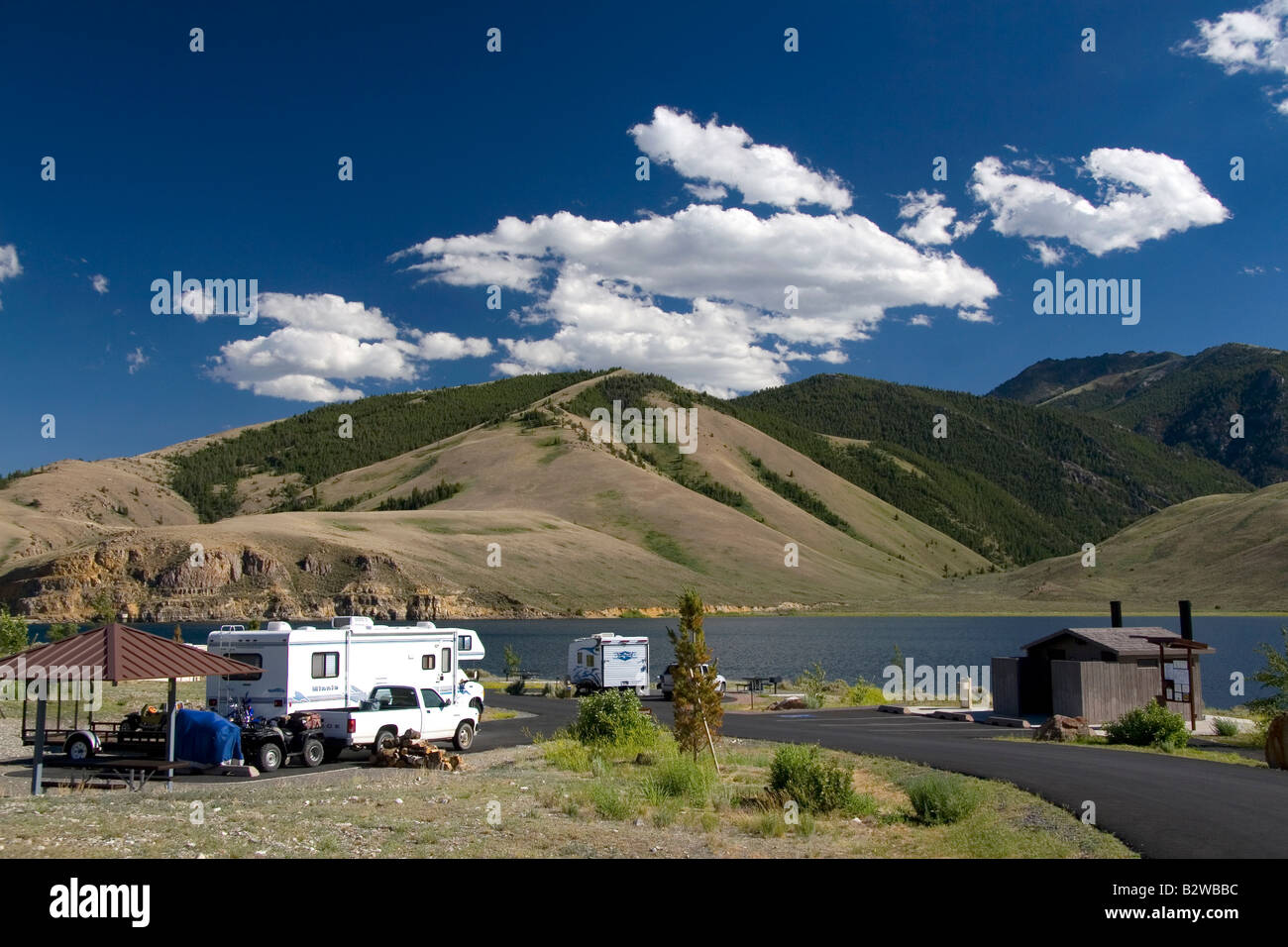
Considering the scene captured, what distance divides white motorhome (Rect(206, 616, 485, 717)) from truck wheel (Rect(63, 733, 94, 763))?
10.8 ft

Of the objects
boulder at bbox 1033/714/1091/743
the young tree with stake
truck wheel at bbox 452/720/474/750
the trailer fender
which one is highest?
the young tree with stake

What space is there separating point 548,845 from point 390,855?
190 centimetres

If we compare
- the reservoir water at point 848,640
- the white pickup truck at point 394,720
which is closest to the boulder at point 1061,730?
the white pickup truck at point 394,720

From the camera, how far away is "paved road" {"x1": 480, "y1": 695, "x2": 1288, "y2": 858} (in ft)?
43.5

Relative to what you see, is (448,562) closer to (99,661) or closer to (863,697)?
(863,697)

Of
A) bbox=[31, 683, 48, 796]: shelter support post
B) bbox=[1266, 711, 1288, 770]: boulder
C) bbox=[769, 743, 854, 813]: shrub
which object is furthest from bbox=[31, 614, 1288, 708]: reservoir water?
bbox=[31, 683, 48, 796]: shelter support post

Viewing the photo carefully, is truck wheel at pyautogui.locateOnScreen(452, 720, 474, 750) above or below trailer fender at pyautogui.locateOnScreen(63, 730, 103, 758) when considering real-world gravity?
below

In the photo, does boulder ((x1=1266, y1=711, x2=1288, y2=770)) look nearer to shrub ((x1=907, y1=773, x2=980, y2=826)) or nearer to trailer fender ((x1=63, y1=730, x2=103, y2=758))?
shrub ((x1=907, y1=773, x2=980, y2=826))

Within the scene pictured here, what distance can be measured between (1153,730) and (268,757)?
21.1 m

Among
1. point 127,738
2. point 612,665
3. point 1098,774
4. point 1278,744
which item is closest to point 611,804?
point 1098,774

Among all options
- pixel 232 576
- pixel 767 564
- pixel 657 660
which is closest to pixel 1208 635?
pixel 657 660

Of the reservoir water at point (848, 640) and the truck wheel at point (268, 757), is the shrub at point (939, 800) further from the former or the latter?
the reservoir water at point (848, 640)

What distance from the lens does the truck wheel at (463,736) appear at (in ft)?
80.2
